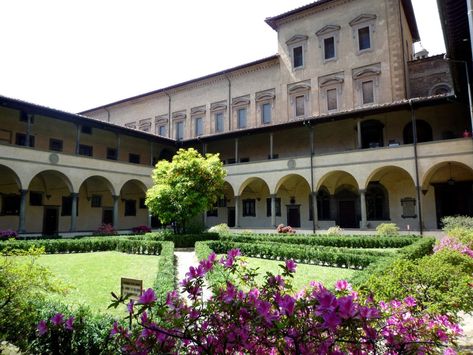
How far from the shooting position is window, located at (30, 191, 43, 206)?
2511cm

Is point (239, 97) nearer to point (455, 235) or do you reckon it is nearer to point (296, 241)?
point (296, 241)

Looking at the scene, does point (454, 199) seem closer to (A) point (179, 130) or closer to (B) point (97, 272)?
(B) point (97, 272)

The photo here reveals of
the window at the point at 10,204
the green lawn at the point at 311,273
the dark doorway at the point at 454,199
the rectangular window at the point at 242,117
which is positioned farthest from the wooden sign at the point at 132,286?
the rectangular window at the point at 242,117

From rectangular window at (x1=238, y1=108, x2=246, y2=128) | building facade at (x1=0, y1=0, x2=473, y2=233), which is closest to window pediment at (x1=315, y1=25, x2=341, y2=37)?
building facade at (x1=0, y1=0, x2=473, y2=233)

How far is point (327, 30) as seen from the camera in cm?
2848

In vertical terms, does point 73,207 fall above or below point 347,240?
above

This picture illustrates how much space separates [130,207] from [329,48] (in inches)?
861

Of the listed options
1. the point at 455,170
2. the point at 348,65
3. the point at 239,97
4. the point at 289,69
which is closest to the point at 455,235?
the point at 455,170

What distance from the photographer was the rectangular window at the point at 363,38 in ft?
88.7

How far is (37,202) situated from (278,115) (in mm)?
20452

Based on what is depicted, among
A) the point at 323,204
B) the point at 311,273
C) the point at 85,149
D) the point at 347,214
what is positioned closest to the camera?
the point at 311,273

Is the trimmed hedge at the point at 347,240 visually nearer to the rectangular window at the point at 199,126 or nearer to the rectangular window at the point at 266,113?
the rectangular window at the point at 266,113

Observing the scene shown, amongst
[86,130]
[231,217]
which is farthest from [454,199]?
[86,130]

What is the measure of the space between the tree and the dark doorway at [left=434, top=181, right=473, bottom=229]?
14.0 metres
